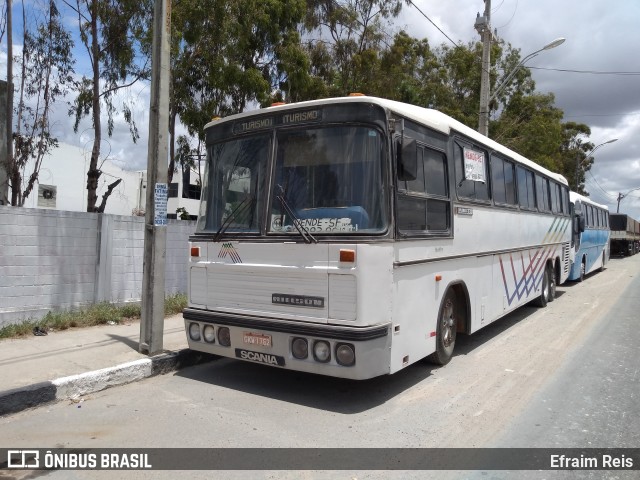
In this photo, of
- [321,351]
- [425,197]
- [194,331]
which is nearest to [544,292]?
[425,197]

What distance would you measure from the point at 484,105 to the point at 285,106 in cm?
1340

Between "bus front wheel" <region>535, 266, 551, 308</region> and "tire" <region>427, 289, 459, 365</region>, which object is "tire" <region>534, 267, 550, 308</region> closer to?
"bus front wheel" <region>535, 266, 551, 308</region>

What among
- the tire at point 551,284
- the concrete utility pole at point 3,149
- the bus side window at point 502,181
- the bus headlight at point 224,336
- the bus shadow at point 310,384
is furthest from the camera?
the tire at point 551,284

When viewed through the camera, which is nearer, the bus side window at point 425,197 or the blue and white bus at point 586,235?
the bus side window at point 425,197

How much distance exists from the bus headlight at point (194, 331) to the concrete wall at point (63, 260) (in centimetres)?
311

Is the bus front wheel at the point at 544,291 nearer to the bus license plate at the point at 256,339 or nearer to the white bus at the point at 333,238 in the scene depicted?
the white bus at the point at 333,238

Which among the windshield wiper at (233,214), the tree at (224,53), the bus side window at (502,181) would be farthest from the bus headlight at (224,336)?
the tree at (224,53)

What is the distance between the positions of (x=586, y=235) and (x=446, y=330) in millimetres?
13008

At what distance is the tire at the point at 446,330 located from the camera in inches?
244

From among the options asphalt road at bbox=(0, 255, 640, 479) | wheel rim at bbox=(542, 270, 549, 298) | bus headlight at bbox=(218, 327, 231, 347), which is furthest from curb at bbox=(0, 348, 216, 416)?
wheel rim at bbox=(542, 270, 549, 298)

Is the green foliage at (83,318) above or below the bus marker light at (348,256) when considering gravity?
below

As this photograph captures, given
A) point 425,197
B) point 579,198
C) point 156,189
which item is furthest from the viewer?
point 579,198

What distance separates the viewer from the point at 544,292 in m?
11.7

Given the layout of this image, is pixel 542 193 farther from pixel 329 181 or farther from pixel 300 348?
pixel 300 348
